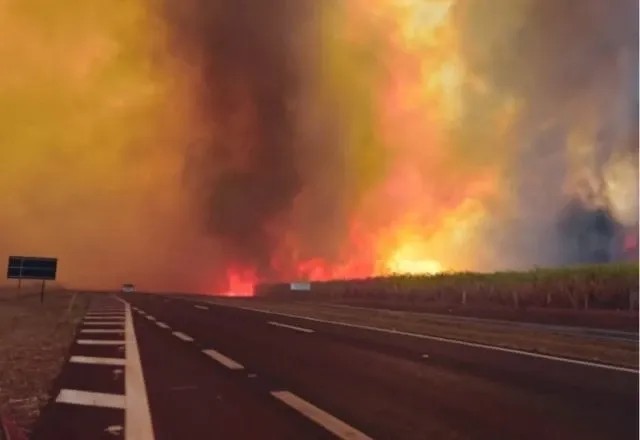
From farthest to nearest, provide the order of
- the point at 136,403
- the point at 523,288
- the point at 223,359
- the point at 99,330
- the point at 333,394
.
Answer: the point at 523,288 < the point at 99,330 < the point at 223,359 < the point at 333,394 < the point at 136,403

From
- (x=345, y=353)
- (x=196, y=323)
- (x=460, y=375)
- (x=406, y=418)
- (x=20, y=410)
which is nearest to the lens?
(x=406, y=418)

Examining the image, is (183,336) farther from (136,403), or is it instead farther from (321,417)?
(321,417)

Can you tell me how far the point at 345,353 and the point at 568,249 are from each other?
34.8 meters

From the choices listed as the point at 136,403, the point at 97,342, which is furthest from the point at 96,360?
the point at 136,403

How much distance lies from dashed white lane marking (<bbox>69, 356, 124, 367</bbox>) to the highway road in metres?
0.02

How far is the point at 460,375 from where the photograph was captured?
949 centimetres

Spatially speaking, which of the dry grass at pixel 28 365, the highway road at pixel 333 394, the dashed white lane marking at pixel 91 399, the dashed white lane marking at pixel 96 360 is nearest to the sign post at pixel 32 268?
the dry grass at pixel 28 365

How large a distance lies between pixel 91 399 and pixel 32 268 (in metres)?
30.9

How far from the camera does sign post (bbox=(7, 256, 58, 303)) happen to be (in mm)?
34531

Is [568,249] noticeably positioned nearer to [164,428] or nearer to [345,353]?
[345,353]

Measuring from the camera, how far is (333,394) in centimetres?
777

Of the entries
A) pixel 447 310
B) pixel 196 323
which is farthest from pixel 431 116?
pixel 196 323

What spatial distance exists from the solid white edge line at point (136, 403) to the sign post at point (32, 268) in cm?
2592

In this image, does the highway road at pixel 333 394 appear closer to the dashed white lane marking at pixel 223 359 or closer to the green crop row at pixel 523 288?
the dashed white lane marking at pixel 223 359
